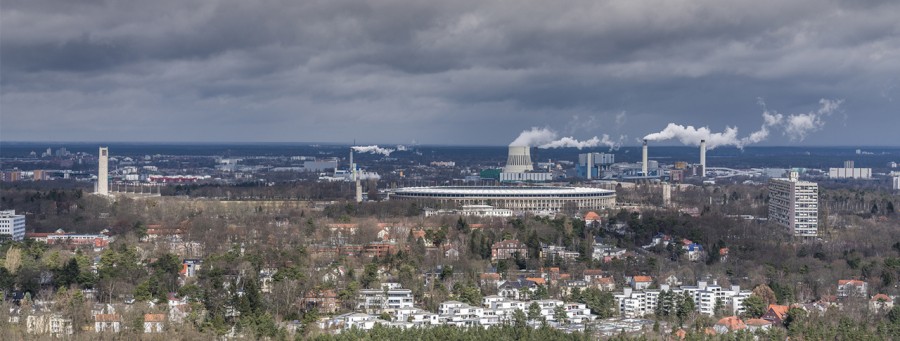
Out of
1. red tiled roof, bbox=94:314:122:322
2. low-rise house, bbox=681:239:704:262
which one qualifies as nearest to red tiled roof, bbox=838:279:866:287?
low-rise house, bbox=681:239:704:262

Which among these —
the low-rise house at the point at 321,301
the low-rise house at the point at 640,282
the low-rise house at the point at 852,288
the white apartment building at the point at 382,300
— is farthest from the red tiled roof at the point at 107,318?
the low-rise house at the point at 852,288

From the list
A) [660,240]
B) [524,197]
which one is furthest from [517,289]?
[524,197]

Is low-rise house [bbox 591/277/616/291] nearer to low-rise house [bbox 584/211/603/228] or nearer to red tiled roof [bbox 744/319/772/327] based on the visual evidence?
red tiled roof [bbox 744/319/772/327]

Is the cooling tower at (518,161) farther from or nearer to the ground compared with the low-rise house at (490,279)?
farther from the ground

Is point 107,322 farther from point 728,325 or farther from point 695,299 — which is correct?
point 695,299

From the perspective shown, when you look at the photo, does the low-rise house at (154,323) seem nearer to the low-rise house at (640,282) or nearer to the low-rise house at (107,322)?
the low-rise house at (107,322)

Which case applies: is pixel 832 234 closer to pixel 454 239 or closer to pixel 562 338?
pixel 454 239

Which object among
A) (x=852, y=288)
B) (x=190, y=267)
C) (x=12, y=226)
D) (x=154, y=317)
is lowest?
(x=154, y=317)
